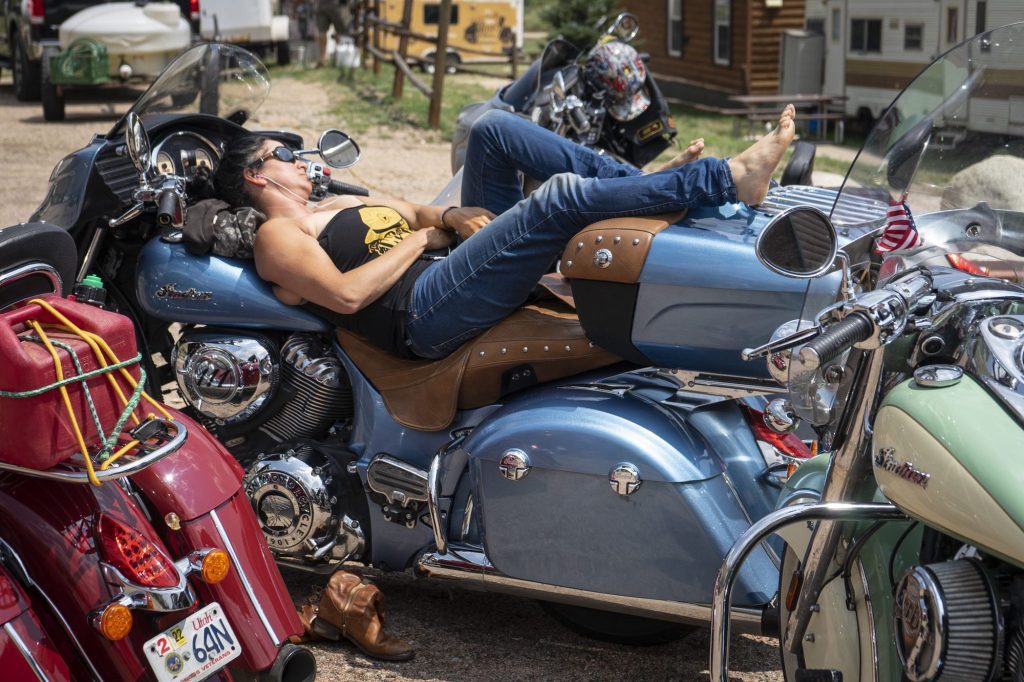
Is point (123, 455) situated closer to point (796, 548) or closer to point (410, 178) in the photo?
point (796, 548)

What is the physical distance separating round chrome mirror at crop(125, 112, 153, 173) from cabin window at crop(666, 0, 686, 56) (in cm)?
1869

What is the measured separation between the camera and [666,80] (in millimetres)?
21453

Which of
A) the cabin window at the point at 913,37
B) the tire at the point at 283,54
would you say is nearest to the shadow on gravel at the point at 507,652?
the cabin window at the point at 913,37

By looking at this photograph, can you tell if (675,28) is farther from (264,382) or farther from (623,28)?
(264,382)

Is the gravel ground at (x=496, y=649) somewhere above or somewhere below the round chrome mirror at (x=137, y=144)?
below

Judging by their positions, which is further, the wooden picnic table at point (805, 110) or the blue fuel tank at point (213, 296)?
the wooden picnic table at point (805, 110)

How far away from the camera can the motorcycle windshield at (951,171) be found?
222cm

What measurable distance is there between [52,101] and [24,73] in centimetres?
202

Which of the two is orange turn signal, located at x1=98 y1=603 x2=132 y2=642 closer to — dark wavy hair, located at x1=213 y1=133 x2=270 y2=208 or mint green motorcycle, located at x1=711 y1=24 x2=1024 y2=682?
mint green motorcycle, located at x1=711 y1=24 x2=1024 y2=682

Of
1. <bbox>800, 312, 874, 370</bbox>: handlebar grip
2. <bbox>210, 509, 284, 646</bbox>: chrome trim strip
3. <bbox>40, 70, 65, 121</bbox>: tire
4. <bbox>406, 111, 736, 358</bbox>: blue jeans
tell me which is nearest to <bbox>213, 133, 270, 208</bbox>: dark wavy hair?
<bbox>406, 111, 736, 358</bbox>: blue jeans

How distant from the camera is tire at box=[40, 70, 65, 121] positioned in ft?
43.3

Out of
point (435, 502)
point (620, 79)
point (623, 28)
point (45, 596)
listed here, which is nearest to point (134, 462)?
point (45, 596)

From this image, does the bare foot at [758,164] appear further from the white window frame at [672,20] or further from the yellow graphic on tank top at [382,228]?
the white window frame at [672,20]

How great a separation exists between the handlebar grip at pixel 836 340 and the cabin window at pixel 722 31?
17.7 m
